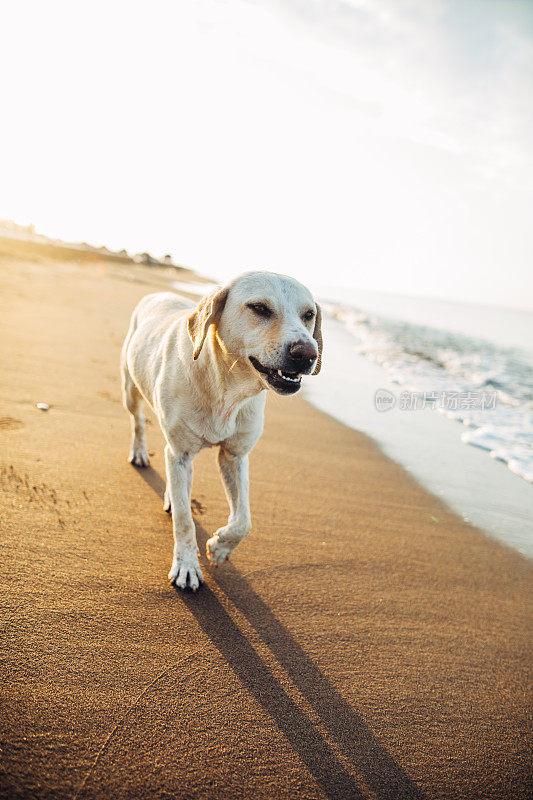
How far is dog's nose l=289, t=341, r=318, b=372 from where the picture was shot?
7.37ft

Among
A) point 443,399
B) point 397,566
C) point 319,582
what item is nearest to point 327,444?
point 397,566

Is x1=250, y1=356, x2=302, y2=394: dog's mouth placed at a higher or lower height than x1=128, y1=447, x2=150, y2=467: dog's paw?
higher

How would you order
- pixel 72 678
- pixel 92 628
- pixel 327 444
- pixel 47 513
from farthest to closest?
pixel 327 444, pixel 47 513, pixel 92 628, pixel 72 678

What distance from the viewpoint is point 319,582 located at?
2844 mm

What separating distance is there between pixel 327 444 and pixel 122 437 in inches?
93.8

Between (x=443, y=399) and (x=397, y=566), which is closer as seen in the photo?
(x=397, y=566)

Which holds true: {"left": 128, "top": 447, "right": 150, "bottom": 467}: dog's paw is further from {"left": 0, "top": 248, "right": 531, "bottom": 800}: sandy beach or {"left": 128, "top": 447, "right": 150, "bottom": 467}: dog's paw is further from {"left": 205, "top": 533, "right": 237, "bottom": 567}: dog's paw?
{"left": 205, "top": 533, "right": 237, "bottom": 567}: dog's paw

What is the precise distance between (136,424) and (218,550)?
5.40ft

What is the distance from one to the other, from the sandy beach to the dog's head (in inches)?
53.4

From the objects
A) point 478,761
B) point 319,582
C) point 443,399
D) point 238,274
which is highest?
point 238,274

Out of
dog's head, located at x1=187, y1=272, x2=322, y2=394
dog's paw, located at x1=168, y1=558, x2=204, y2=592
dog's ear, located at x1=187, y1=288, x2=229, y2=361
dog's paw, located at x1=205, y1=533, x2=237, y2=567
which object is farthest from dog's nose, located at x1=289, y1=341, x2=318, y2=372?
dog's paw, located at x1=168, y1=558, x2=204, y2=592

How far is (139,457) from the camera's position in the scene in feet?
12.9

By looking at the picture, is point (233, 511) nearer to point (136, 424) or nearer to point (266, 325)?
point (266, 325)

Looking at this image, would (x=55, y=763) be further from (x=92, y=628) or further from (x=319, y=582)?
(x=319, y=582)
